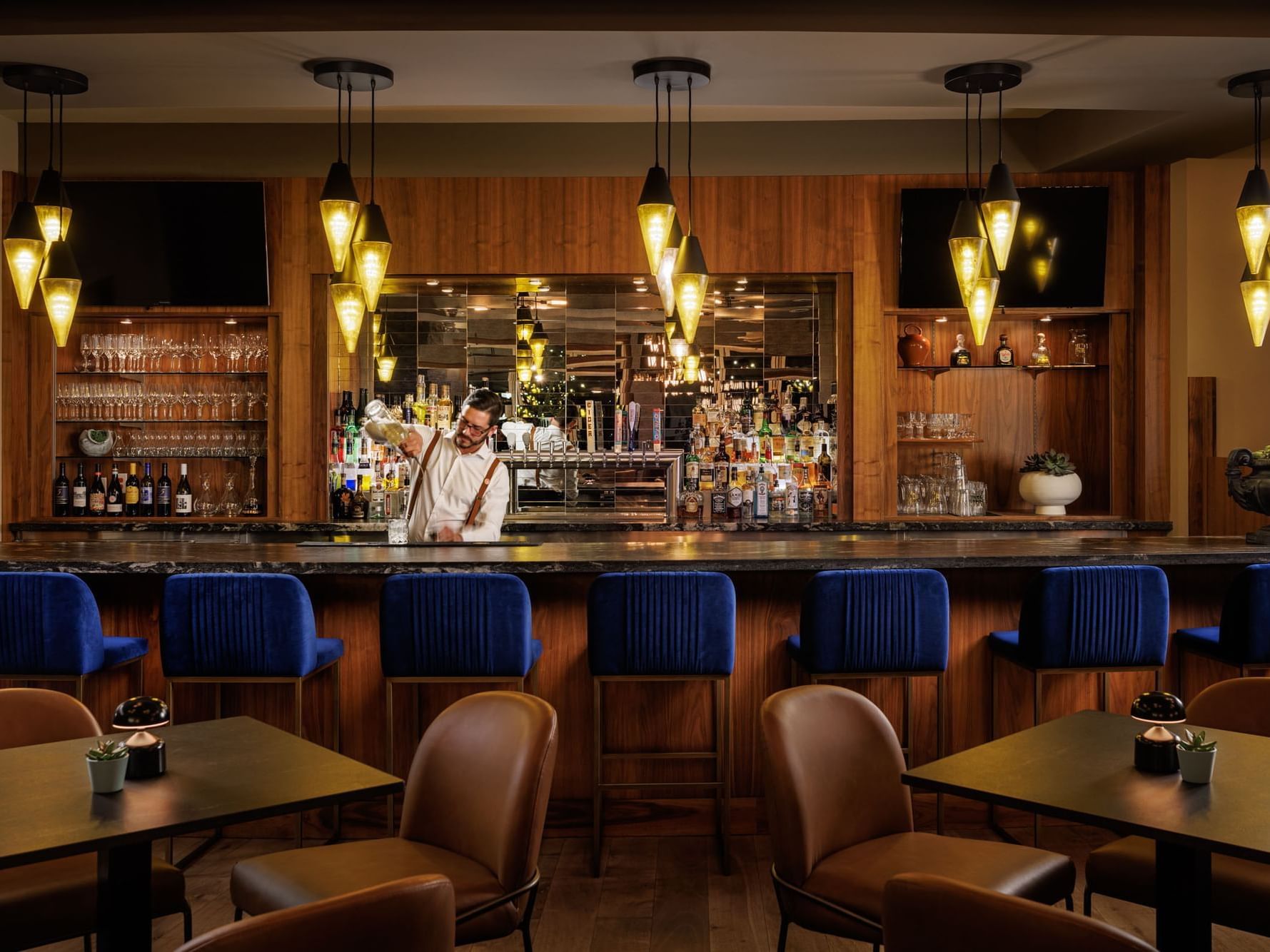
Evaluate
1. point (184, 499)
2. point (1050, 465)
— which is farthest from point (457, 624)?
point (1050, 465)

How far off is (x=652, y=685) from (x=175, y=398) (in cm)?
440

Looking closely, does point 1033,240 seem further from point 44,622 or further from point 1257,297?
point 44,622

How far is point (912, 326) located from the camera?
23.3ft

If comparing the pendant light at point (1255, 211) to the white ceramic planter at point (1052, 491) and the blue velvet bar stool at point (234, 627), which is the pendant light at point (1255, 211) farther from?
the blue velvet bar stool at point (234, 627)

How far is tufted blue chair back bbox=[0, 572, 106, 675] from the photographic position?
3.66 m

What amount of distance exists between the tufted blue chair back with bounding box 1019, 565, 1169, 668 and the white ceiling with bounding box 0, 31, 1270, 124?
220cm

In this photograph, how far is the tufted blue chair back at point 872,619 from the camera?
12.0 feet

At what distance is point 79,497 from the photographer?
22.6 feet

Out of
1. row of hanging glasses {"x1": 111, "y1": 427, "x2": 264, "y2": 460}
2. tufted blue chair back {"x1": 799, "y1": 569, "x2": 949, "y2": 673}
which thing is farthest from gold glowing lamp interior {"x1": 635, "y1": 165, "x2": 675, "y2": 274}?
row of hanging glasses {"x1": 111, "y1": 427, "x2": 264, "y2": 460}

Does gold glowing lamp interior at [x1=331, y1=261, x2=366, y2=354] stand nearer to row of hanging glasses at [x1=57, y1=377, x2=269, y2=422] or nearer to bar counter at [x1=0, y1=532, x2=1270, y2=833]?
bar counter at [x1=0, y1=532, x2=1270, y2=833]

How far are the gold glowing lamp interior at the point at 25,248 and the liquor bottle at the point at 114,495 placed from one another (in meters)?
2.62

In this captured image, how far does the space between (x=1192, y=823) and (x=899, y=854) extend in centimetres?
70

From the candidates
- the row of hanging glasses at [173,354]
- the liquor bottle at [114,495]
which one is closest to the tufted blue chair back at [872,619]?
the row of hanging glasses at [173,354]

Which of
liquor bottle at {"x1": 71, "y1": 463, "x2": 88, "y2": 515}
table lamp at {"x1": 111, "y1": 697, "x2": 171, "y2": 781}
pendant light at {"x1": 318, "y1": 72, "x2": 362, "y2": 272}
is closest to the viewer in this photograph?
table lamp at {"x1": 111, "y1": 697, "x2": 171, "y2": 781}
